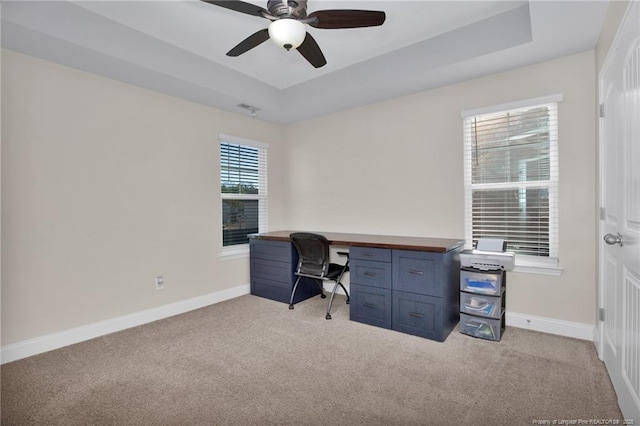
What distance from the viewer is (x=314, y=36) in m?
2.86

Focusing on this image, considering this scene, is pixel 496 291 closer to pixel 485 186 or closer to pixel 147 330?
pixel 485 186

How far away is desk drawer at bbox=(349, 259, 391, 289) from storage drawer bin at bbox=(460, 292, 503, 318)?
2.18ft

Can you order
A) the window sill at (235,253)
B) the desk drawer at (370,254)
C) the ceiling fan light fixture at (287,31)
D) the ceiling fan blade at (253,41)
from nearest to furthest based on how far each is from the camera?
the ceiling fan light fixture at (287,31), the ceiling fan blade at (253,41), the desk drawer at (370,254), the window sill at (235,253)

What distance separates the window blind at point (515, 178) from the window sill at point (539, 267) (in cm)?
7

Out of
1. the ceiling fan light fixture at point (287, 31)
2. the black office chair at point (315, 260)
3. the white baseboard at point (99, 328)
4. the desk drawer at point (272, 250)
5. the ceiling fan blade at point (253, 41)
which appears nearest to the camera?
the ceiling fan light fixture at point (287, 31)

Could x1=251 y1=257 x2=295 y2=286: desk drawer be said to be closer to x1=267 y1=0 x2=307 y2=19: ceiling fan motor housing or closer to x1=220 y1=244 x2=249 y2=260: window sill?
x1=220 y1=244 x2=249 y2=260: window sill

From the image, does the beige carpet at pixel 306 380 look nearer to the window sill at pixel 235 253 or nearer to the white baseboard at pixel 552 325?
the white baseboard at pixel 552 325

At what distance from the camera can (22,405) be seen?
186 centimetres

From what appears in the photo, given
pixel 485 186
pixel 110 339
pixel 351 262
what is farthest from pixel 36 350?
pixel 485 186

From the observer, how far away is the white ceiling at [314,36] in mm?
2279

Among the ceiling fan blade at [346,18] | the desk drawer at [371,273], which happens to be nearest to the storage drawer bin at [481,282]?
the desk drawer at [371,273]

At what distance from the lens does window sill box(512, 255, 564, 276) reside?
9.03ft

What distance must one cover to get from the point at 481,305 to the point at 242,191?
3134mm

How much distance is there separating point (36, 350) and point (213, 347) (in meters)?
1.41
